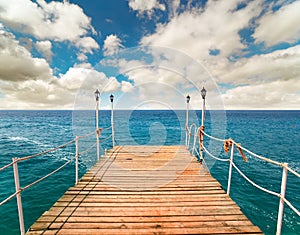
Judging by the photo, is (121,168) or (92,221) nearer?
(92,221)

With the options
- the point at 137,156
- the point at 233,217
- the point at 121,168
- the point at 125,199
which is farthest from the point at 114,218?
the point at 137,156

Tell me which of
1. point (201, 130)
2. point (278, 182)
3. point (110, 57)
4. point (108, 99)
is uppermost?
point (110, 57)

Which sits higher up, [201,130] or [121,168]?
[201,130]

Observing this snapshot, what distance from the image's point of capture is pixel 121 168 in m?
6.07

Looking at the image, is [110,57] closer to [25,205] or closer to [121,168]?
[121,168]

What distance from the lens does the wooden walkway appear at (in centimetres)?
297

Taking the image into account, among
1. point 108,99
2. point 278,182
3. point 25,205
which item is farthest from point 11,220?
point 278,182

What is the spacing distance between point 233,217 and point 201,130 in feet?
13.0

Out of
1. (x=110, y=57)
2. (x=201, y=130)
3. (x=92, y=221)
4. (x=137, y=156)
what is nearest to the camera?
(x=92, y=221)

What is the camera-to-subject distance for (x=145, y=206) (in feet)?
12.0

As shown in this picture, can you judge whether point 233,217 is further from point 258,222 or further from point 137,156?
point 137,156

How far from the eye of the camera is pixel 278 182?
9.88 m

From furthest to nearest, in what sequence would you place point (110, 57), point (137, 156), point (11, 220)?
1. point (110, 57)
2. point (137, 156)
3. point (11, 220)

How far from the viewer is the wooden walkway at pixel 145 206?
2967 mm
